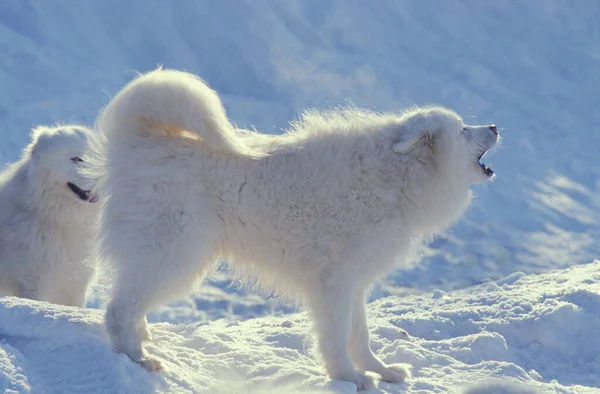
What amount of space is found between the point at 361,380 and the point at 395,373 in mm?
428

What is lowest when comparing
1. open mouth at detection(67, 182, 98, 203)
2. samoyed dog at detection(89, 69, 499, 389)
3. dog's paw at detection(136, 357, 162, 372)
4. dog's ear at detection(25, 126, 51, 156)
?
dog's paw at detection(136, 357, 162, 372)

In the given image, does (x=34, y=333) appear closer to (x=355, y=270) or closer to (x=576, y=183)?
(x=355, y=270)

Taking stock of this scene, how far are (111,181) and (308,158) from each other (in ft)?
3.83

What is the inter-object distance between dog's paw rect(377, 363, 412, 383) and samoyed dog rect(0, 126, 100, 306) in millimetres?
2657

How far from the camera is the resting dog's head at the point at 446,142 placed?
5215 millimetres

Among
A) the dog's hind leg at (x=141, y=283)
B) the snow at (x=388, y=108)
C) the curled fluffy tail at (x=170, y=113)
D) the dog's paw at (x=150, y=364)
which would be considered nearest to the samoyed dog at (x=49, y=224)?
the snow at (x=388, y=108)

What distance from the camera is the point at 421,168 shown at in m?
5.21

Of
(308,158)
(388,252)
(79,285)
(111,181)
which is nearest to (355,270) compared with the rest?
(388,252)

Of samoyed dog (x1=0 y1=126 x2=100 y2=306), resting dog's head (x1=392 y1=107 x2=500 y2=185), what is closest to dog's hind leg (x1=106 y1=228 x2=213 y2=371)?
resting dog's head (x1=392 y1=107 x2=500 y2=185)

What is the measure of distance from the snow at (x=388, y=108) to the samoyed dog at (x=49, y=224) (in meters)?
0.93

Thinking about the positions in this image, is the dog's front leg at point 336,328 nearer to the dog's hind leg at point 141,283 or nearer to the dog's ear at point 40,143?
the dog's hind leg at point 141,283

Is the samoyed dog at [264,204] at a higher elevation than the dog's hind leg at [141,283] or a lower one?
higher

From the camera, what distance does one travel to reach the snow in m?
4.85

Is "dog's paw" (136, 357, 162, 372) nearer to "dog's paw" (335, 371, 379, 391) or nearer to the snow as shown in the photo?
the snow
